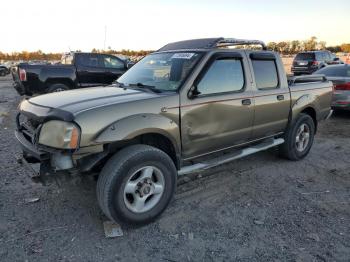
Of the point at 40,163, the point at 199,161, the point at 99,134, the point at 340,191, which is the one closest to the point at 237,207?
the point at 199,161

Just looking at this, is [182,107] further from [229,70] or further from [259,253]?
[259,253]

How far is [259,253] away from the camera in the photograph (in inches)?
115

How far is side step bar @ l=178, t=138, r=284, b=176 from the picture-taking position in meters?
3.77

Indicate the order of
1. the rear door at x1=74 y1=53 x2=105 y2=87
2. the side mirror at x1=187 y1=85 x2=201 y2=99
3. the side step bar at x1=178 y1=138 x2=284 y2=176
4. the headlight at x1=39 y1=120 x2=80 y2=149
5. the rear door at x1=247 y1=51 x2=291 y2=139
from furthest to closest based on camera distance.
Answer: the rear door at x1=74 y1=53 x2=105 y2=87
the rear door at x1=247 y1=51 x2=291 y2=139
the side step bar at x1=178 y1=138 x2=284 y2=176
the side mirror at x1=187 y1=85 x2=201 y2=99
the headlight at x1=39 y1=120 x2=80 y2=149

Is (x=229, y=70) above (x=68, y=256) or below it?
above

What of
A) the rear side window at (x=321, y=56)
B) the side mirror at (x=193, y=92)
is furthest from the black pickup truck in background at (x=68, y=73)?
the rear side window at (x=321, y=56)

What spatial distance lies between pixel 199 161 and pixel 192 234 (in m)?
1.07

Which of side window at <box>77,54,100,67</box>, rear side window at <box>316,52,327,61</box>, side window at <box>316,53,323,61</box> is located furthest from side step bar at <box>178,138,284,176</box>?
rear side window at <box>316,52,327,61</box>

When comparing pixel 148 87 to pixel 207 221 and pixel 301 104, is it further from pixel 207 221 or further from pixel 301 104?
pixel 301 104

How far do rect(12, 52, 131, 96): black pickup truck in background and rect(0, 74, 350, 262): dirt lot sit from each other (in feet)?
18.9

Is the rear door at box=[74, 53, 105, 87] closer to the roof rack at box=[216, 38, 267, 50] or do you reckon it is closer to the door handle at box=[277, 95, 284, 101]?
the roof rack at box=[216, 38, 267, 50]

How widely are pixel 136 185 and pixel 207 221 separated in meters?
0.88

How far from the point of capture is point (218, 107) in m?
3.89

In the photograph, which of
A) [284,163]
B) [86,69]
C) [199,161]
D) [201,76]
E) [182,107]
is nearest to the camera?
[182,107]
